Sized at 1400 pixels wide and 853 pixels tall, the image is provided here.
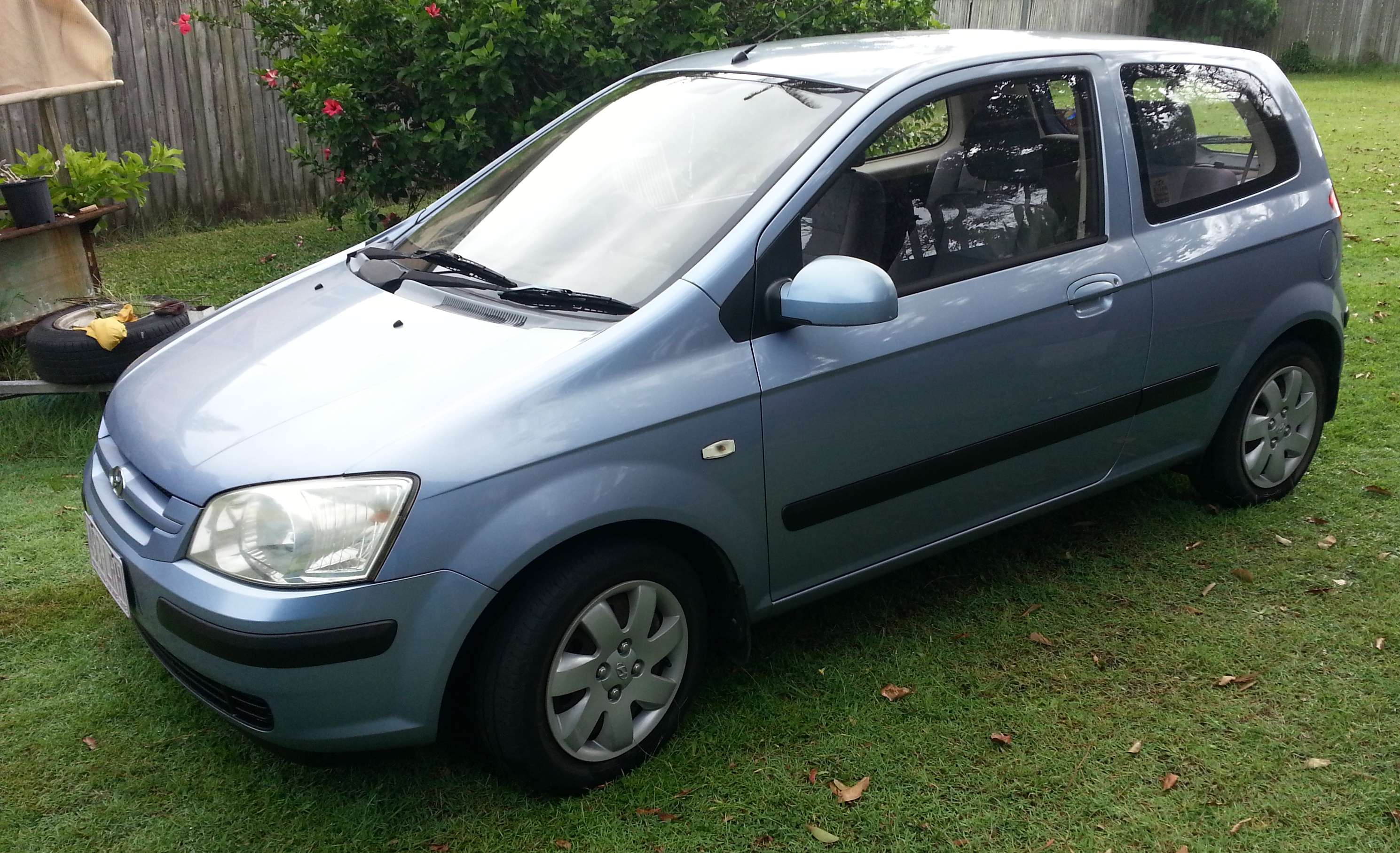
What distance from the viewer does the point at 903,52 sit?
350 centimetres

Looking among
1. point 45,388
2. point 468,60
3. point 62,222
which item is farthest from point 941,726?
point 62,222

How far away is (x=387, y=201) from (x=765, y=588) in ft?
22.9

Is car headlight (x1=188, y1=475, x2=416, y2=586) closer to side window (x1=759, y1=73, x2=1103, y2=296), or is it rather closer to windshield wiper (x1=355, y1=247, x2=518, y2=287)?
windshield wiper (x1=355, y1=247, x2=518, y2=287)

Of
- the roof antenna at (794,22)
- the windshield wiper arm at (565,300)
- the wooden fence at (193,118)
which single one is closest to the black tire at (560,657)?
the windshield wiper arm at (565,300)

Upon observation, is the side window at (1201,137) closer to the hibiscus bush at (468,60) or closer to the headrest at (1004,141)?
the headrest at (1004,141)

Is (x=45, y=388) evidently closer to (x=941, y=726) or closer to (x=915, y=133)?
(x=915, y=133)

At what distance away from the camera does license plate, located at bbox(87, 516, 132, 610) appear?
277 centimetres

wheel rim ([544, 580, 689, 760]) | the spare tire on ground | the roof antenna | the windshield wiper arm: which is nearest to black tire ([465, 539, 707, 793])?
wheel rim ([544, 580, 689, 760])

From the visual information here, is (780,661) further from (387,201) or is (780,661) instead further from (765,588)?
(387,201)

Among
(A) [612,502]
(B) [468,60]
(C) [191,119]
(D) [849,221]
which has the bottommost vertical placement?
(A) [612,502]

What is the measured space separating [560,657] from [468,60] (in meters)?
4.61

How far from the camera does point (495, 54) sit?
642cm

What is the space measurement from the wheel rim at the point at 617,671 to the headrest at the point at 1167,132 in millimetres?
2188

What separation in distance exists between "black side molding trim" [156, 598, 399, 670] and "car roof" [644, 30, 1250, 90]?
6.51ft
